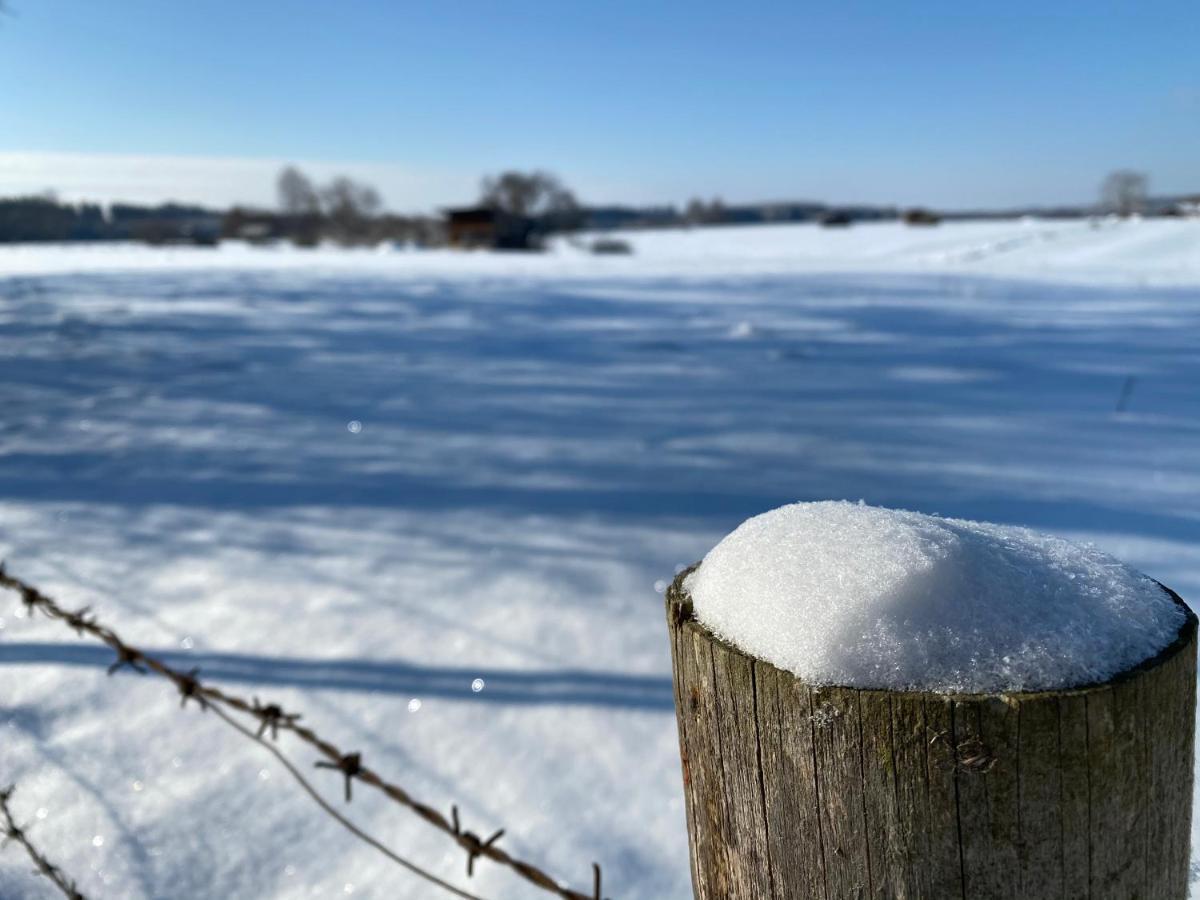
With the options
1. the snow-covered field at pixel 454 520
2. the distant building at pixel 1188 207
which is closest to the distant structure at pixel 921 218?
the distant building at pixel 1188 207

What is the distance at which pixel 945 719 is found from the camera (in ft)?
1.97

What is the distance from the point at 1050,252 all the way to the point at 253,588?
81.1ft

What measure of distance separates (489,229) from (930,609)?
145 feet

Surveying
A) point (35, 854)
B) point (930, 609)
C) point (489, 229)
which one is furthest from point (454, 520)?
point (489, 229)

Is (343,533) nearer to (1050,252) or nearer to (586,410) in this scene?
(586,410)

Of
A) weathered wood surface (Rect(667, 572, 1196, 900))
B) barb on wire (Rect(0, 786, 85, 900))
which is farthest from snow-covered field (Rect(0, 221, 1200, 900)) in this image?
weathered wood surface (Rect(667, 572, 1196, 900))

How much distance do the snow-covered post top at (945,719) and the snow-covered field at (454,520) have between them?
138 centimetres

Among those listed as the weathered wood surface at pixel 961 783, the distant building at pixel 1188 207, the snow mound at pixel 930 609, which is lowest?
the weathered wood surface at pixel 961 783

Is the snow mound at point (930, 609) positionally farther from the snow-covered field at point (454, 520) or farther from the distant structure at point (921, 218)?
the distant structure at point (921, 218)

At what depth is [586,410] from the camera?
6070mm

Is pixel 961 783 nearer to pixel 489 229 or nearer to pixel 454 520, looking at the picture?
pixel 454 520

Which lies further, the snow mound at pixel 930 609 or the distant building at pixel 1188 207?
the distant building at pixel 1188 207

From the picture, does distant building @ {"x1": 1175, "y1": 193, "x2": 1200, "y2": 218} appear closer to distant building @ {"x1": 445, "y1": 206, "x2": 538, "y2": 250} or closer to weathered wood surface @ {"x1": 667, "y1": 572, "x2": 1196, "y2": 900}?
distant building @ {"x1": 445, "y1": 206, "x2": 538, "y2": 250}

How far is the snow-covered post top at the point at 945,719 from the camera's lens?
61cm
